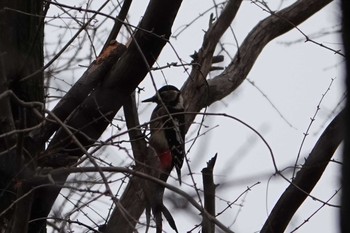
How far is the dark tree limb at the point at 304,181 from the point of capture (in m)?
2.99

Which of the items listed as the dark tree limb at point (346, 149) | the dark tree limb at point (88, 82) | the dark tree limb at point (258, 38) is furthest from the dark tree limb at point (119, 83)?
the dark tree limb at point (346, 149)

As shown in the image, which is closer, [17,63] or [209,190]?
[209,190]

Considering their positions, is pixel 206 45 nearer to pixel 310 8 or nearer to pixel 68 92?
pixel 310 8

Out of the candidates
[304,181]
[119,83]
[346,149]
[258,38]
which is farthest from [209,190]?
[258,38]

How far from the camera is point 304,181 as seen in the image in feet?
10.1

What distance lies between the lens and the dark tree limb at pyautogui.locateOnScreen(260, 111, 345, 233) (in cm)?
299

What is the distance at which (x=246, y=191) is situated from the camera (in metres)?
3.21

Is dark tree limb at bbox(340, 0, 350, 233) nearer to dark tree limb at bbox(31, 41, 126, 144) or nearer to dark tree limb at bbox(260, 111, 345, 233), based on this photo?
dark tree limb at bbox(260, 111, 345, 233)

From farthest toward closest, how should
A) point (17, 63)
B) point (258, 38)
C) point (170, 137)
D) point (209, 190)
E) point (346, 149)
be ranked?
1. point (258, 38)
2. point (170, 137)
3. point (17, 63)
4. point (209, 190)
5. point (346, 149)

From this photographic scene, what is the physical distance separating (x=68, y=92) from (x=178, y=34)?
1.27m

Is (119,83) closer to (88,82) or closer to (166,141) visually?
(88,82)

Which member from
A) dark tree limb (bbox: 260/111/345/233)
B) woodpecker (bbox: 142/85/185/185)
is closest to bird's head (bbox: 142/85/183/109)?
woodpecker (bbox: 142/85/185/185)

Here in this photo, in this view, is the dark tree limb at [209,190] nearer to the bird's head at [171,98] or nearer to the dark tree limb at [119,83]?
the dark tree limb at [119,83]

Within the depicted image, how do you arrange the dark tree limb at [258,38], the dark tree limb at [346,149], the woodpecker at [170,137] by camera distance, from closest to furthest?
1. the dark tree limb at [346,149]
2. the woodpecker at [170,137]
3. the dark tree limb at [258,38]
